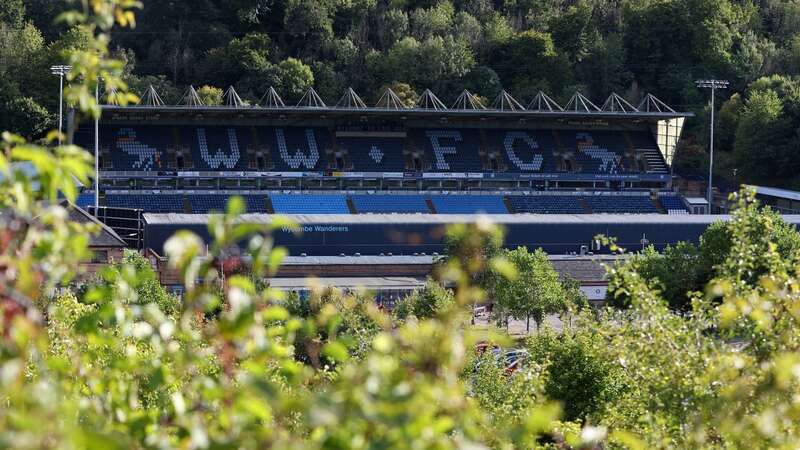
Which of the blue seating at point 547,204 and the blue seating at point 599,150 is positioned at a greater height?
the blue seating at point 599,150

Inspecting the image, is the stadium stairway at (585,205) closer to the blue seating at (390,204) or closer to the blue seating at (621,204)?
the blue seating at (621,204)

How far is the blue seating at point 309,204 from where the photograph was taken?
60656mm

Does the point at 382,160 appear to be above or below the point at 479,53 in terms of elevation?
below

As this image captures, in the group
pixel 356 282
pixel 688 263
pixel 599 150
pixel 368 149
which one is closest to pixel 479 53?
pixel 599 150

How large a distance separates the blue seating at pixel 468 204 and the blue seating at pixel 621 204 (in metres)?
4.68

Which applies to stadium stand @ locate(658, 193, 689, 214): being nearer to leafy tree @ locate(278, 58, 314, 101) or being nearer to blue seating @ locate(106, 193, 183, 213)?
leafy tree @ locate(278, 58, 314, 101)

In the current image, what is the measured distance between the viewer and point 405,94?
74625mm

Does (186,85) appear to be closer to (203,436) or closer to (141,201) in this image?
(141,201)

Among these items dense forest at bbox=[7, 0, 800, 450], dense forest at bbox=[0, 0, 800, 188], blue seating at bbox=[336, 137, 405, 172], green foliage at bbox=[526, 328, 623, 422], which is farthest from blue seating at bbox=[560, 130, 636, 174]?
dense forest at bbox=[7, 0, 800, 450]

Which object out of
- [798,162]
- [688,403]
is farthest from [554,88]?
[688,403]

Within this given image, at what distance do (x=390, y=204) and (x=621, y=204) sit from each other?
11675 millimetres

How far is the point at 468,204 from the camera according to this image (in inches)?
2505

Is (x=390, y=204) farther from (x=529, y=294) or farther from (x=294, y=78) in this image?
(x=529, y=294)

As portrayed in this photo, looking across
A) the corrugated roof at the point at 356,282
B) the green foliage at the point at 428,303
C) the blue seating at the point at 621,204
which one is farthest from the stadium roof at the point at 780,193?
the green foliage at the point at 428,303
